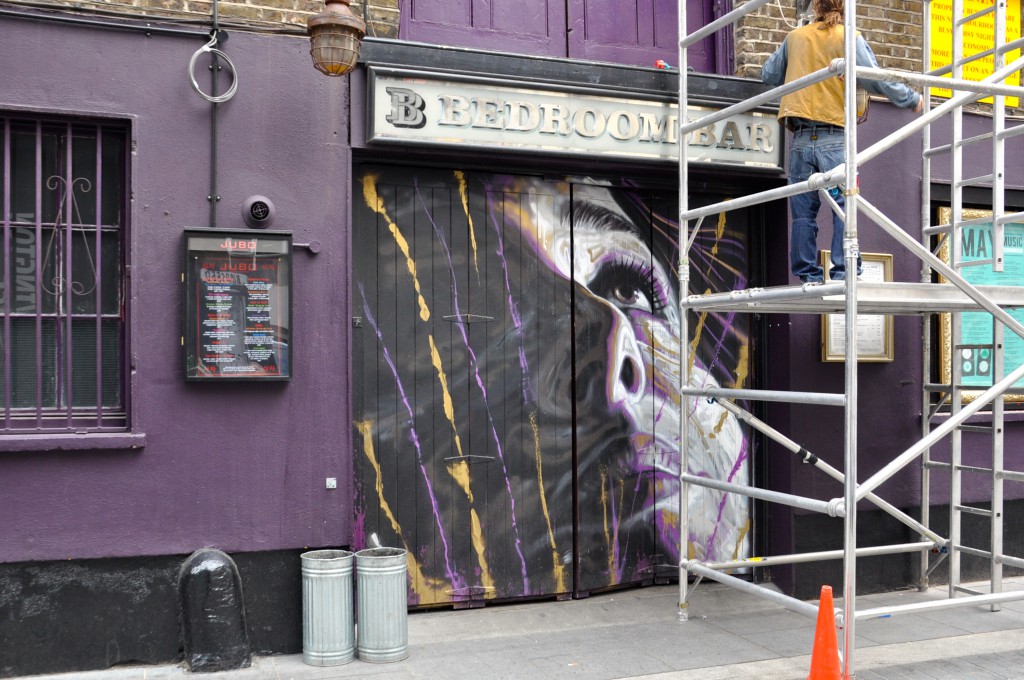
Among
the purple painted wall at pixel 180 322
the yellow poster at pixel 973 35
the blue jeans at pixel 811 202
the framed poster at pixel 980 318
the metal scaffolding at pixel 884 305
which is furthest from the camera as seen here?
the yellow poster at pixel 973 35

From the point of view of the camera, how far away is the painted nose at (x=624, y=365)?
7.01m

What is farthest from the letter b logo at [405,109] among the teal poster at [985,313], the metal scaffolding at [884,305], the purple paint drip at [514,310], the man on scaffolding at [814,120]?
the teal poster at [985,313]

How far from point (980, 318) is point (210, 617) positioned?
606 centimetres

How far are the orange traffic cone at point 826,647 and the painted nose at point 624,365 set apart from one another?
2.55 meters

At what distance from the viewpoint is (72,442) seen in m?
5.36

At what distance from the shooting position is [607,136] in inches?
258

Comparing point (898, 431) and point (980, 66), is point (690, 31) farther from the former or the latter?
point (898, 431)

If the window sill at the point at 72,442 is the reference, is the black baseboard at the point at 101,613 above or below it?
below

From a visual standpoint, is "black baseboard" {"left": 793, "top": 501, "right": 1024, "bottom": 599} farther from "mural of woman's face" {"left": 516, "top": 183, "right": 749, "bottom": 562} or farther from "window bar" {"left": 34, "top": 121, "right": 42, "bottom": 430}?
"window bar" {"left": 34, "top": 121, "right": 42, "bottom": 430}

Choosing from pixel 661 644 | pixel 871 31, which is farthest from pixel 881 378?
pixel 661 644

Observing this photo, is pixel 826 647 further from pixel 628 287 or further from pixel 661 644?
pixel 628 287

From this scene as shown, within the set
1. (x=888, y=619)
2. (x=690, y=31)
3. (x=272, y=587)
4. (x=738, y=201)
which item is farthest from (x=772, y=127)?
(x=272, y=587)

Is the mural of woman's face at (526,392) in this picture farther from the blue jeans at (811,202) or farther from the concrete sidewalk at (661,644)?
the blue jeans at (811,202)

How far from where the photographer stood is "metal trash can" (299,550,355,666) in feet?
18.3
